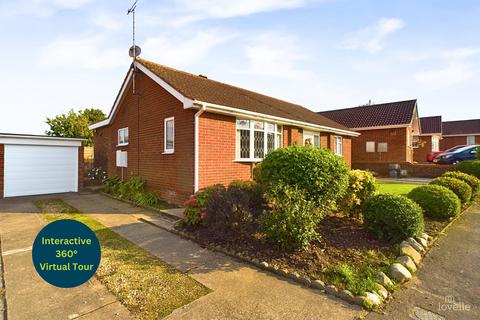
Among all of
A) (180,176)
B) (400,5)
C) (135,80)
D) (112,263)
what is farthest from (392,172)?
(112,263)

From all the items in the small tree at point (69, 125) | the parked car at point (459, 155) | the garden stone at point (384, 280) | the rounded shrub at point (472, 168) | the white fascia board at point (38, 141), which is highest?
the small tree at point (69, 125)

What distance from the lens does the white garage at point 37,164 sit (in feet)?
37.1

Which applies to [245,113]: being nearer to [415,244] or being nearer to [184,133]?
[184,133]

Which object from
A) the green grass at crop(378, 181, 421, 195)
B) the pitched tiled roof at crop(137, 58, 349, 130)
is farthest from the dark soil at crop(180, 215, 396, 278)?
the green grass at crop(378, 181, 421, 195)

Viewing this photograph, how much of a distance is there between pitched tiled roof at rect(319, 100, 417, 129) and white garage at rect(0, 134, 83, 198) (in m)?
22.6

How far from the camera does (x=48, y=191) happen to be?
12344 millimetres

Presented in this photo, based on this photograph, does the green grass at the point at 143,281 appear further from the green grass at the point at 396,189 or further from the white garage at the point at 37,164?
the white garage at the point at 37,164

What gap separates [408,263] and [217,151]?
6.38 metres

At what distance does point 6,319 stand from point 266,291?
3.21m

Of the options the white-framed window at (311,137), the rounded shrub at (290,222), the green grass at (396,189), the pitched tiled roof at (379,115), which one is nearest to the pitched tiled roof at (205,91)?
the white-framed window at (311,137)

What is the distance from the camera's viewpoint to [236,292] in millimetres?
3451

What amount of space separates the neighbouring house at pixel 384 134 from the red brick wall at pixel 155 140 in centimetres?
1844

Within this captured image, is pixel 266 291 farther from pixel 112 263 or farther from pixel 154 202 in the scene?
pixel 154 202

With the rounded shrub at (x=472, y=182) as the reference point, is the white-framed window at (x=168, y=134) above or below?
above
